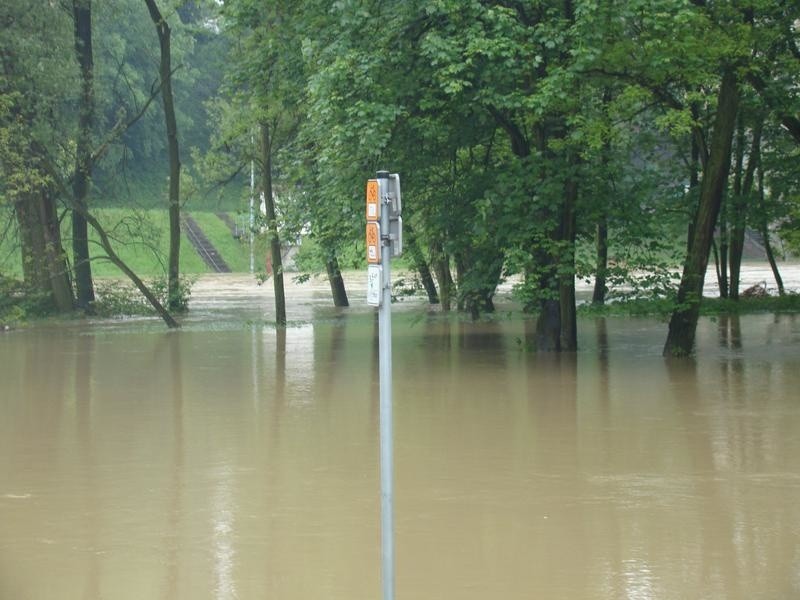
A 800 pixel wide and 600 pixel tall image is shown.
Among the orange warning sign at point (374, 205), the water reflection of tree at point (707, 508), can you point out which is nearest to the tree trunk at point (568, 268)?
the water reflection of tree at point (707, 508)

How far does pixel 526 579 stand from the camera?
361 inches

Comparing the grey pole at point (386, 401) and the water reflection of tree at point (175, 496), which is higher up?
the grey pole at point (386, 401)

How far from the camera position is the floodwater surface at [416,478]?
30.7 ft

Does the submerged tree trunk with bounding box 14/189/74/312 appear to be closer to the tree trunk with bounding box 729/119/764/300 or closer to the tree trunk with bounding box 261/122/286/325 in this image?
the tree trunk with bounding box 261/122/286/325

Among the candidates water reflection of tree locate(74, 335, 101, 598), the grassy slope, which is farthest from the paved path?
water reflection of tree locate(74, 335, 101, 598)

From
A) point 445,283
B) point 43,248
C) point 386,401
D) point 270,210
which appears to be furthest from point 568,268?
point 43,248

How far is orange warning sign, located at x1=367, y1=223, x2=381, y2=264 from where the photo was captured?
279 inches

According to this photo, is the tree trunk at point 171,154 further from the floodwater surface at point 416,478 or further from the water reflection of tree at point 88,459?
the floodwater surface at point 416,478

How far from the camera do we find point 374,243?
7.09 m

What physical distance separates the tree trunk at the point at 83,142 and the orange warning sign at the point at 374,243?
29.7 m

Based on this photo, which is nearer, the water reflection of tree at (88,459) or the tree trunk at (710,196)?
the water reflection of tree at (88,459)

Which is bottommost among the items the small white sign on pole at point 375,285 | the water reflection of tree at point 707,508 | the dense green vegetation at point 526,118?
the water reflection of tree at point 707,508

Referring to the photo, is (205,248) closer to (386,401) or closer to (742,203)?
(742,203)

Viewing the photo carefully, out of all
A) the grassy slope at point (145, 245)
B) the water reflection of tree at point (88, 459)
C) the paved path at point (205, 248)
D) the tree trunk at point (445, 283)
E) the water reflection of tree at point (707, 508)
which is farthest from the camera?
the paved path at point (205, 248)
